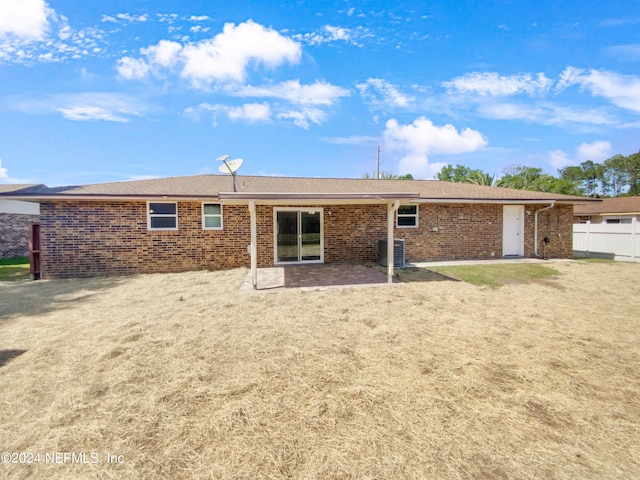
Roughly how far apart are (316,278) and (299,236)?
3.02 meters

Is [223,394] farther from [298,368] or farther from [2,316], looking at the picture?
[2,316]

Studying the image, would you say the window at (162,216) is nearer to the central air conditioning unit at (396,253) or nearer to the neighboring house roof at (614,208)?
the central air conditioning unit at (396,253)

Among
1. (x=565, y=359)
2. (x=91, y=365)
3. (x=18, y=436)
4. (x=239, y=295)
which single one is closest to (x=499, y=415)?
(x=565, y=359)

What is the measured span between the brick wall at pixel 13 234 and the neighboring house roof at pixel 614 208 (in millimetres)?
35124

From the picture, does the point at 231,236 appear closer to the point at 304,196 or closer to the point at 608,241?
the point at 304,196

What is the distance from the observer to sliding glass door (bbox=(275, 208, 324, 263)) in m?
11.9

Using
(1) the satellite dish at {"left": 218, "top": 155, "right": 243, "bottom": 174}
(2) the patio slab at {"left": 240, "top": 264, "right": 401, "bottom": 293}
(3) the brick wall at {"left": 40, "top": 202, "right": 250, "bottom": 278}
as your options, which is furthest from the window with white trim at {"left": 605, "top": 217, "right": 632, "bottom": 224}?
(1) the satellite dish at {"left": 218, "top": 155, "right": 243, "bottom": 174}

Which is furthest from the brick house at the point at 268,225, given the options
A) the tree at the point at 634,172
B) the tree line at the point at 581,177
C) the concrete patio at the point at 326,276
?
the tree at the point at 634,172

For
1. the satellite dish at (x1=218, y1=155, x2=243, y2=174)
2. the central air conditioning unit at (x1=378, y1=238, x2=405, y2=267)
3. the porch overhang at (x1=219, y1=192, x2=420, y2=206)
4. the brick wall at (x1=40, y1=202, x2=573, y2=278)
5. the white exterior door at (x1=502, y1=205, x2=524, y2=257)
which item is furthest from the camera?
the white exterior door at (x1=502, y1=205, x2=524, y2=257)

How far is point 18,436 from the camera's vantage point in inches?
103

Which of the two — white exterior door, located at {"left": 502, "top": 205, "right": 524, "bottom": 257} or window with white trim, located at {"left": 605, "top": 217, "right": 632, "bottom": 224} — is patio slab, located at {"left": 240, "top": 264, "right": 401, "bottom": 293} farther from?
window with white trim, located at {"left": 605, "top": 217, "right": 632, "bottom": 224}

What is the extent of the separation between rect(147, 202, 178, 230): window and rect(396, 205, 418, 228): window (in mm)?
8196

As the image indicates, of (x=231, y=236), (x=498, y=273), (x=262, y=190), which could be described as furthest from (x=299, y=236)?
(x=498, y=273)

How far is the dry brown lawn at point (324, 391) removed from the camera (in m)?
2.37
